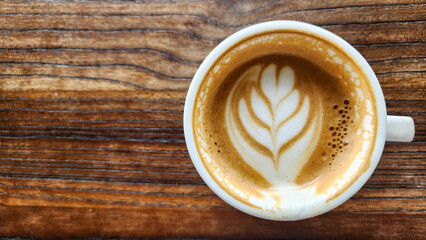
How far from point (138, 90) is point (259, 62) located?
278 mm

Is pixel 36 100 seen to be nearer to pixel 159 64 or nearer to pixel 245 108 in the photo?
pixel 159 64

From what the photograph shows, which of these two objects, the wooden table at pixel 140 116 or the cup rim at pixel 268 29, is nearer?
the cup rim at pixel 268 29

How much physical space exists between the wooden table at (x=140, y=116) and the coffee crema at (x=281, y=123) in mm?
91

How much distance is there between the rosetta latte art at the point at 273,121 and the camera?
2.02ft

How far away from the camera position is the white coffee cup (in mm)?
530

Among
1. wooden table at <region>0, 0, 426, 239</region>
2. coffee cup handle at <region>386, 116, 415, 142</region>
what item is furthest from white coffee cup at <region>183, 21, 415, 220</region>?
A: wooden table at <region>0, 0, 426, 239</region>

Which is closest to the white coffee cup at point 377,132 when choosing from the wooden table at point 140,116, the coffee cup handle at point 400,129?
the coffee cup handle at point 400,129

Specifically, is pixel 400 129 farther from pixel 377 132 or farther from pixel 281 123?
pixel 281 123

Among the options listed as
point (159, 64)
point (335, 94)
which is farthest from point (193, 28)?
point (335, 94)

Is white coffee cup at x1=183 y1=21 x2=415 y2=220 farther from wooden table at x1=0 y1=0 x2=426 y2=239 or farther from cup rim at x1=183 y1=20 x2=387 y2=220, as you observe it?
wooden table at x1=0 y1=0 x2=426 y2=239

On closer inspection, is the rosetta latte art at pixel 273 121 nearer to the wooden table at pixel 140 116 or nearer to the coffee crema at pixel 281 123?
the coffee crema at pixel 281 123

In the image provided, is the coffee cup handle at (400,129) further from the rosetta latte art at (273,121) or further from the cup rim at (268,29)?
the rosetta latte art at (273,121)

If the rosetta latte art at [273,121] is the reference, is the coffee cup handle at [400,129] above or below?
above

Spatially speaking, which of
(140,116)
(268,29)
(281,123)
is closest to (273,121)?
(281,123)
